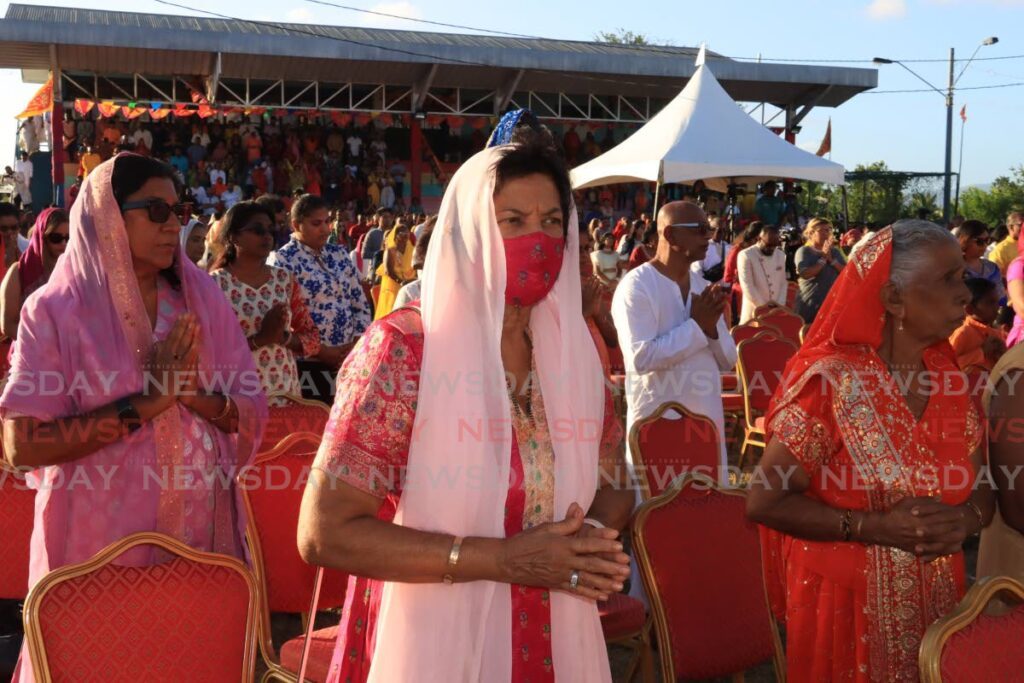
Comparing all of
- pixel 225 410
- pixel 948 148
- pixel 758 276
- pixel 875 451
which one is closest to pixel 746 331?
pixel 758 276

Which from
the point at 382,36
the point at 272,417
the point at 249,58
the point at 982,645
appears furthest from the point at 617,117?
the point at 982,645

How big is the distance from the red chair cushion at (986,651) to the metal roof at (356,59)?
2057 cm

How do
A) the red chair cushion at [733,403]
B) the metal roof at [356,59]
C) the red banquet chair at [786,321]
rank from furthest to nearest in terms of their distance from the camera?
1. the metal roof at [356,59]
2. the red banquet chair at [786,321]
3. the red chair cushion at [733,403]

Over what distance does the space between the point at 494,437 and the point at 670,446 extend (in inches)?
94.1

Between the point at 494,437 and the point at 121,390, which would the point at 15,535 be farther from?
the point at 494,437

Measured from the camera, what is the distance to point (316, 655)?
2865 mm

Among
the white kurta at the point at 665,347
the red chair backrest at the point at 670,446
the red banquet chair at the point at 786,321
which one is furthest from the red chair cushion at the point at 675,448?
the red banquet chair at the point at 786,321

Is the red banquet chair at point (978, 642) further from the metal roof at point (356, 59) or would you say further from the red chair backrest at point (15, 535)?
the metal roof at point (356, 59)

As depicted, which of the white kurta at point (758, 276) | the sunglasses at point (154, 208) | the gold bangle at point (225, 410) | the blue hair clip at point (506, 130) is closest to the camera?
the blue hair clip at point (506, 130)

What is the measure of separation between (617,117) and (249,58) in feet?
28.6

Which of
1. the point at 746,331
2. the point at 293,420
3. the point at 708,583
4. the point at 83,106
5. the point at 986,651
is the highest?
the point at 83,106

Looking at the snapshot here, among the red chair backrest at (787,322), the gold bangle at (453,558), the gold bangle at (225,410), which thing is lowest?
the gold bangle at (453,558)

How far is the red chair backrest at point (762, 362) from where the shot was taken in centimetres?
Answer: 663

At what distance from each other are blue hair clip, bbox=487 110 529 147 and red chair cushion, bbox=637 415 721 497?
2.14m
